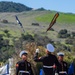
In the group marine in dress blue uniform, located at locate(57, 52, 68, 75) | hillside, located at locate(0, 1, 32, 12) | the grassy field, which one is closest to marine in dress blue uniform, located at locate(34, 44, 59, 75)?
marine in dress blue uniform, located at locate(57, 52, 68, 75)

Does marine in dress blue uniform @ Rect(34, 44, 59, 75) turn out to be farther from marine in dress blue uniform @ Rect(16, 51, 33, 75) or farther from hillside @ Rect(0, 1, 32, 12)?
hillside @ Rect(0, 1, 32, 12)

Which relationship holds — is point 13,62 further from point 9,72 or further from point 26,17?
point 26,17

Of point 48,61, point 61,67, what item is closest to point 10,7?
point 61,67

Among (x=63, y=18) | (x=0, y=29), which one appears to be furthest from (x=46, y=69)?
(x=63, y=18)

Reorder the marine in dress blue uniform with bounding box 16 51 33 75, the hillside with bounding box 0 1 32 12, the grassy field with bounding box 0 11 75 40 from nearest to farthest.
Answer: the marine in dress blue uniform with bounding box 16 51 33 75 < the grassy field with bounding box 0 11 75 40 < the hillside with bounding box 0 1 32 12

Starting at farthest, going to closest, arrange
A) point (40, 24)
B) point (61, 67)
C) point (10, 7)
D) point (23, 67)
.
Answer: point (10, 7) < point (40, 24) < point (61, 67) < point (23, 67)

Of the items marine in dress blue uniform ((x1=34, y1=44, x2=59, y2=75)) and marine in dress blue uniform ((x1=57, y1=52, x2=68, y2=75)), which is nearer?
marine in dress blue uniform ((x1=34, y1=44, x2=59, y2=75))

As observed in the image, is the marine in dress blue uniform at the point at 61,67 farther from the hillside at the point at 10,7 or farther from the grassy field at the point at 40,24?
the hillside at the point at 10,7

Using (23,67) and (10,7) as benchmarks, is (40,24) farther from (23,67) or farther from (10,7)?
(23,67)

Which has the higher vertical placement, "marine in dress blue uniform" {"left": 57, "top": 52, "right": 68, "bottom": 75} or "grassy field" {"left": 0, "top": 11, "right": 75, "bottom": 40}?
"marine in dress blue uniform" {"left": 57, "top": 52, "right": 68, "bottom": 75}

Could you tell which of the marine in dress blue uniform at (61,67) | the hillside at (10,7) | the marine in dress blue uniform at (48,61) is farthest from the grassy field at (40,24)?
the marine in dress blue uniform at (48,61)

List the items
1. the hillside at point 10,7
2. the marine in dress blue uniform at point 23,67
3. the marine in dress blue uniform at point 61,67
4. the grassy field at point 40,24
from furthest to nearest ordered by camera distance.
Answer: the hillside at point 10,7
the grassy field at point 40,24
the marine in dress blue uniform at point 61,67
the marine in dress blue uniform at point 23,67

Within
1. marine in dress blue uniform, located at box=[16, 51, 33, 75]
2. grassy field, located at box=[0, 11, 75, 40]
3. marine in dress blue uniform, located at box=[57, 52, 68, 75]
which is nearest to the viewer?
marine in dress blue uniform, located at box=[16, 51, 33, 75]

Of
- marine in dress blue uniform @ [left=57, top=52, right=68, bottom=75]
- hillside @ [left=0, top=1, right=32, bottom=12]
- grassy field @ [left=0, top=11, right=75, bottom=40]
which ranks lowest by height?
hillside @ [left=0, top=1, right=32, bottom=12]
